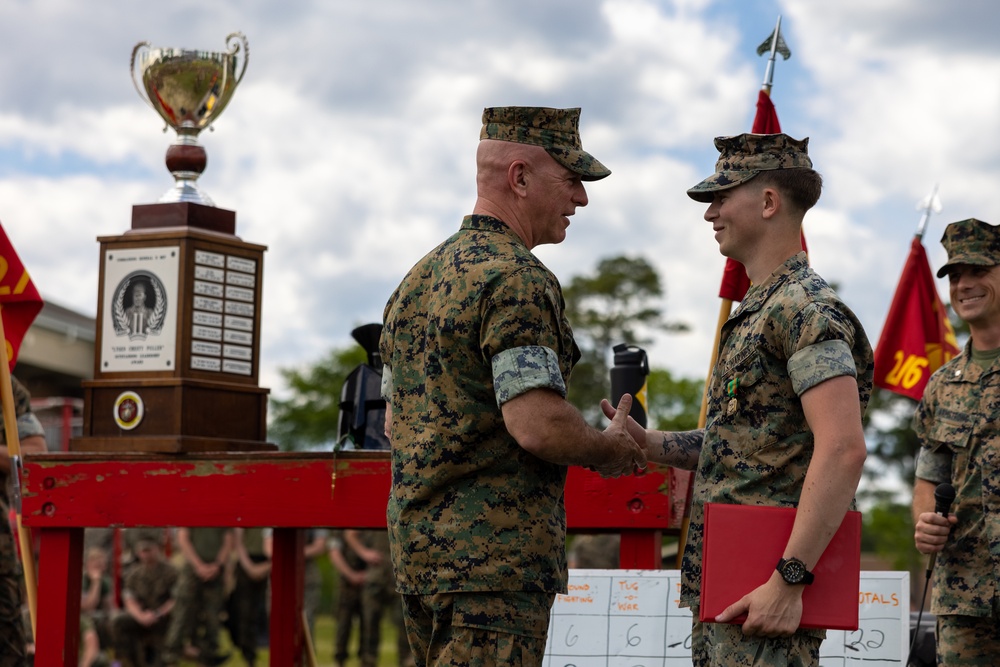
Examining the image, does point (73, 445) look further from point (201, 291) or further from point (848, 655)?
point (848, 655)

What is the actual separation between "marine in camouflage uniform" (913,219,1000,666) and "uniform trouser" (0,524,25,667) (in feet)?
12.7

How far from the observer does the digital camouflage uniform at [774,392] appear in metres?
2.99

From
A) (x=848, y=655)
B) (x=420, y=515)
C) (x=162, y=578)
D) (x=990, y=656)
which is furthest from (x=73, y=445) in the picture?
(x=162, y=578)

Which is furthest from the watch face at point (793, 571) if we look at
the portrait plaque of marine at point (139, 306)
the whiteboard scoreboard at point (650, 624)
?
the portrait plaque of marine at point (139, 306)

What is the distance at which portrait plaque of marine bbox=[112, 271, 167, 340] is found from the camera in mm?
5402

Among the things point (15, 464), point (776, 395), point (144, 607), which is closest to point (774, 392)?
point (776, 395)

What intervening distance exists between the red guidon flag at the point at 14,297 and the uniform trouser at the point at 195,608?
6.34 meters

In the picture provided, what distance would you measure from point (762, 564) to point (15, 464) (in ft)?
11.7

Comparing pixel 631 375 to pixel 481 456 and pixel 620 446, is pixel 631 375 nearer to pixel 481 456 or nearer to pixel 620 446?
pixel 620 446

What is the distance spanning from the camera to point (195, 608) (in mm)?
12336

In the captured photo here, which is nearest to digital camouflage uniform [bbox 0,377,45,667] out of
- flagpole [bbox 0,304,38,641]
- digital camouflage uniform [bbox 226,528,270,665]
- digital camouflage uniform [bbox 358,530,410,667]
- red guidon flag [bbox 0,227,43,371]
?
flagpole [bbox 0,304,38,641]

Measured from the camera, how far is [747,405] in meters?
3.14

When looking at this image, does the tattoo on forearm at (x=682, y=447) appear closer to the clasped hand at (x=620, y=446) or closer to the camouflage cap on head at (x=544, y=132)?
the clasped hand at (x=620, y=446)

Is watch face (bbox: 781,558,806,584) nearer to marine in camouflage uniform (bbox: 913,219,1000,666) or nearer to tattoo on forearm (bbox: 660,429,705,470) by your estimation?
tattoo on forearm (bbox: 660,429,705,470)
